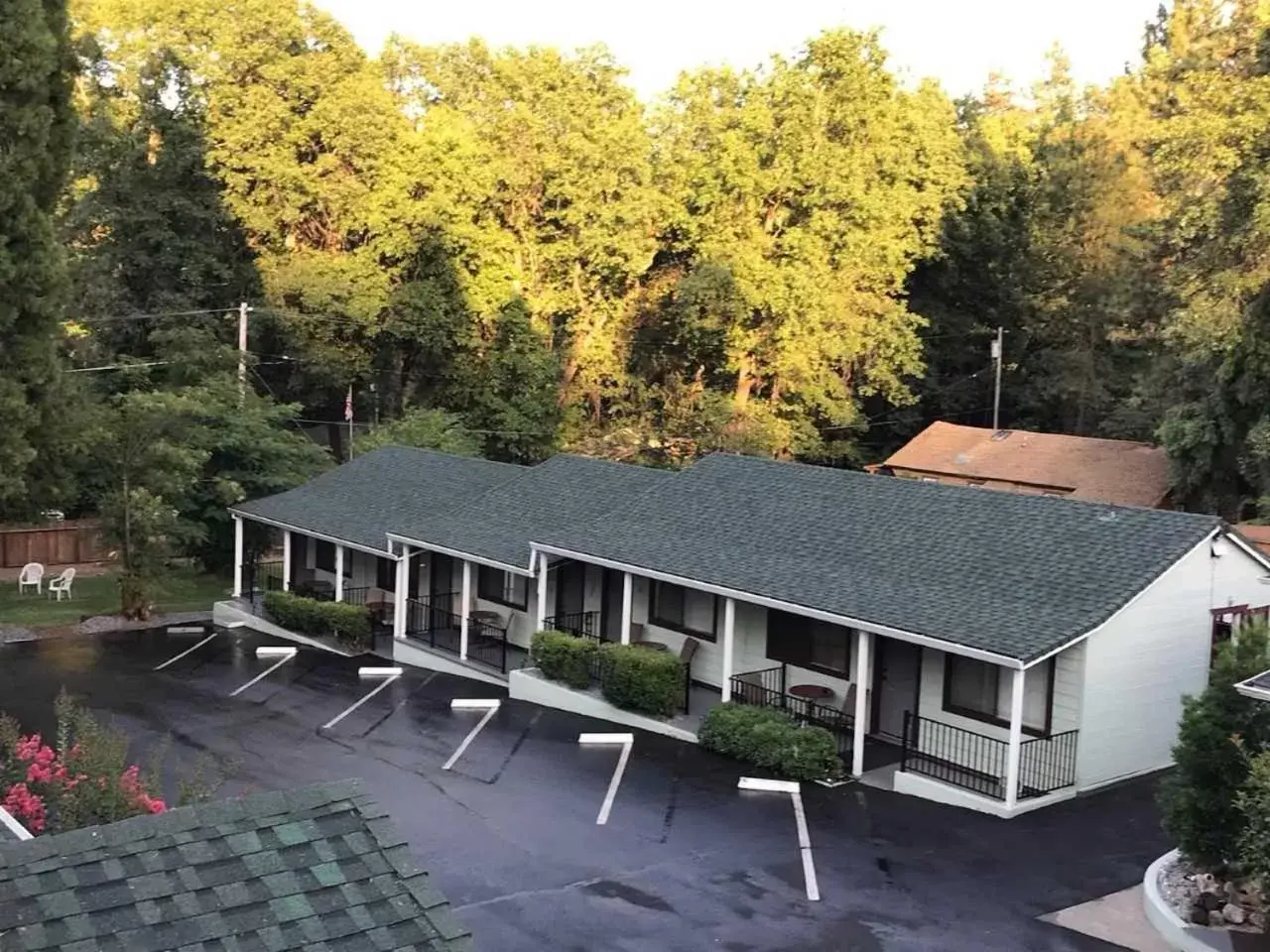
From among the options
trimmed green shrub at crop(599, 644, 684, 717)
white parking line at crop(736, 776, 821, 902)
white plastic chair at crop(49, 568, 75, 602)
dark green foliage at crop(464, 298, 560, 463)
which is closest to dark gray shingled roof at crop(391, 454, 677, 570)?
trimmed green shrub at crop(599, 644, 684, 717)

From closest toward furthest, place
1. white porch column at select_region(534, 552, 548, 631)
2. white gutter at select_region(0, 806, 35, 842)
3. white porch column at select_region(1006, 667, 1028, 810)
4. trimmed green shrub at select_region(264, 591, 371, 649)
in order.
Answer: white gutter at select_region(0, 806, 35, 842), white porch column at select_region(1006, 667, 1028, 810), white porch column at select_region(534, 552, 548, 631), trimmed green shrub at select_region(264, 591, 371, 649)

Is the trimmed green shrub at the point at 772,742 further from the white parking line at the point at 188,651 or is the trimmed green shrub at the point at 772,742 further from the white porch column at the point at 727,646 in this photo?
the white parking line at the point at 188,651

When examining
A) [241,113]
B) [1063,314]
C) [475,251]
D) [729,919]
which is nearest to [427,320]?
[475,251]

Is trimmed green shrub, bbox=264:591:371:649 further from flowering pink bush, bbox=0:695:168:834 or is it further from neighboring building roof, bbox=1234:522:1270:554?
neighboring building roof, bbox=1234:522:1270:554

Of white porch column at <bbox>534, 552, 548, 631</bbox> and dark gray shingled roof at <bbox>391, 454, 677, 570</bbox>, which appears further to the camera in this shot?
dark gray shingled roof at <bbox>391, 454, 677, 570</bbox>

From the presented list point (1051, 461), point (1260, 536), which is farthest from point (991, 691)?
point (1051, 461)

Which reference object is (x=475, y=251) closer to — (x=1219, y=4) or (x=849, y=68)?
(x=849, y=68)

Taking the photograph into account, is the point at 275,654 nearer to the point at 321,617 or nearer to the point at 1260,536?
the point at 321,617

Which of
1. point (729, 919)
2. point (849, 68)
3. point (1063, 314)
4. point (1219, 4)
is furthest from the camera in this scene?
point (1063, 314)
